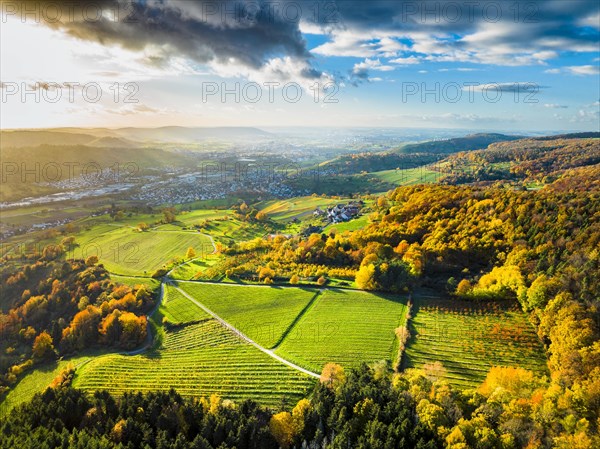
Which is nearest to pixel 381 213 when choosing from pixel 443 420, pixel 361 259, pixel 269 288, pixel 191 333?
pixel 361 259

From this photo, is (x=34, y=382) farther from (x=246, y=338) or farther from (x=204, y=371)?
(x=246, y=338)

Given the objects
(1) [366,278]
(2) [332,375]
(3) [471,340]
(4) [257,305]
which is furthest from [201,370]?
(3) [471,340]

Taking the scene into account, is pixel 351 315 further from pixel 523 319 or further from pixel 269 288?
pixel 523 319

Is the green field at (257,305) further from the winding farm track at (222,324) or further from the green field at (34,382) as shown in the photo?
the green field at (34,382)

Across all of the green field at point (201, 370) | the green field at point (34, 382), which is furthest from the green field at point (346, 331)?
the green field at point (34, 382)

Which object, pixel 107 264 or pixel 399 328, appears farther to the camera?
pixel 107 264

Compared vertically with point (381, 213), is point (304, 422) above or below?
below

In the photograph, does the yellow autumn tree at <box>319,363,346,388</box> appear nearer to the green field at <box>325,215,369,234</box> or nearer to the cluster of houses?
the green field at <box>325,215,369,234</box>
